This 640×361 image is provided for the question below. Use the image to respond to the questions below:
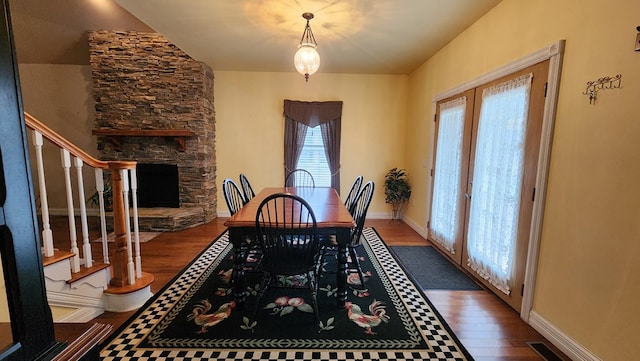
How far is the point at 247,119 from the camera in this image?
197 inches

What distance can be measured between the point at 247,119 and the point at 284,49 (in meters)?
1.62

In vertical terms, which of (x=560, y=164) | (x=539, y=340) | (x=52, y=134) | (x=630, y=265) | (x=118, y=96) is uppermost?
(x=118, y=96)

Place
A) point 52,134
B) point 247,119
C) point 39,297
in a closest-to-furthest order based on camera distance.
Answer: point 39,297 → point 52,134 → point 247,119

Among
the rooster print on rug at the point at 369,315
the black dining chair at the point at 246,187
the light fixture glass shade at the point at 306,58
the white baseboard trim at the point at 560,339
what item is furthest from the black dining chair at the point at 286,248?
the white baseboard trim at the point at 560,339

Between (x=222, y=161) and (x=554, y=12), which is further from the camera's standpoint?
(x=222, y=161)

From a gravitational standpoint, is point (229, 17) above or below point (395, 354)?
above

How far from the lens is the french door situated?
2154mm

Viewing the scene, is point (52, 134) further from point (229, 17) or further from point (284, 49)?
point (284, 49)

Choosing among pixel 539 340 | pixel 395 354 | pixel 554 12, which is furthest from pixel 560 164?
pixel 395 354

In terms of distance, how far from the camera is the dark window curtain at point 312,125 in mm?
4906

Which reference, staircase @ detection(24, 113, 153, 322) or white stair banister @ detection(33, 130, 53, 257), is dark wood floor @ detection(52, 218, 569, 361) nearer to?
staircase @ detection(24, 113, 153, 322)

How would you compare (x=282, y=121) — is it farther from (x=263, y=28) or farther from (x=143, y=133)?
(x=143, y=133)

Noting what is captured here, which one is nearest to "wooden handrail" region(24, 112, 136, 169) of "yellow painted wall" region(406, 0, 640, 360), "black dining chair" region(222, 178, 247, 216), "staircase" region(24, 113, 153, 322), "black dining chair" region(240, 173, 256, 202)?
"staircase" region(24, 113, 153, 322)

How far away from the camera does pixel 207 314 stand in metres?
2.17
